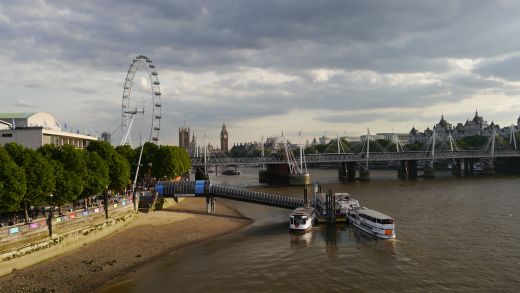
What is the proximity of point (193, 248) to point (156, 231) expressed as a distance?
754 centimetres

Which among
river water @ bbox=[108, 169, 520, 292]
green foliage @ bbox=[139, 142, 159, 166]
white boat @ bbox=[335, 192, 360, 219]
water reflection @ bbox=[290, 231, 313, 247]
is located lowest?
river water @ bbox=[108, 169, 520, 292]

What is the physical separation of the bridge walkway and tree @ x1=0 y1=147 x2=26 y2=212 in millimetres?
30212

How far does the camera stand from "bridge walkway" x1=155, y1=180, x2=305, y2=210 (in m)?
63.5

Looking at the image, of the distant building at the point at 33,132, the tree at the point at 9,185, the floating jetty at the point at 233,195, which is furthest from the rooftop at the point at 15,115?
the tree at the point at 9,185

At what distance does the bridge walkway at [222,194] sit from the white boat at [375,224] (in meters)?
12.8

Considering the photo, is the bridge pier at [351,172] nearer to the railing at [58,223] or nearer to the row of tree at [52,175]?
the row of tree at [52,175]

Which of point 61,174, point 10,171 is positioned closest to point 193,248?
point 61,174

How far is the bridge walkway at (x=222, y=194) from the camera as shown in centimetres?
6350

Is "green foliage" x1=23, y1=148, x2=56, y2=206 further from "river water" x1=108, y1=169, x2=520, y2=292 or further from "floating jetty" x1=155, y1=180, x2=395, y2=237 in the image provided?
"floating jetty" x1=155, y1=180, x2=395, y2=237

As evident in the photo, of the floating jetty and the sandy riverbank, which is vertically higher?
the floating jetty

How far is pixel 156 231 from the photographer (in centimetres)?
4922

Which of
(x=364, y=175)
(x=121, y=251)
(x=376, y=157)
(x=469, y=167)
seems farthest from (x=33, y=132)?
(x=469, y=167)

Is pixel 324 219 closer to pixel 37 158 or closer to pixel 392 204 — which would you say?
pixel 392 204

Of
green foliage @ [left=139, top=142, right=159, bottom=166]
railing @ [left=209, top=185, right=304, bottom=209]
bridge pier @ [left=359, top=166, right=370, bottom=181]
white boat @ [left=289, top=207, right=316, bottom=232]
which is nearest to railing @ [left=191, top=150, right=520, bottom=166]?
bridge pier @ [left=359, top=166, right=370, bottom=181]
